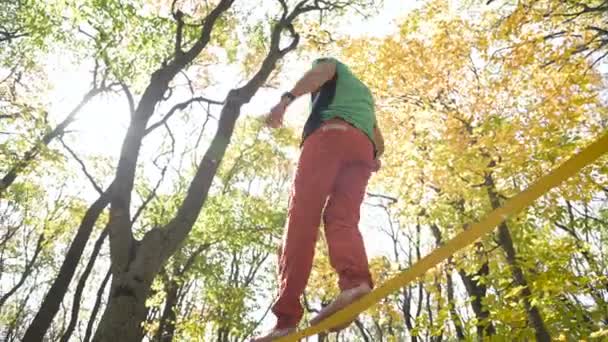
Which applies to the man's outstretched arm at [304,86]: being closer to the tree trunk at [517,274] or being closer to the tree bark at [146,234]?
the tree bark at [146,234]

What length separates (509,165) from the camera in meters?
5.49

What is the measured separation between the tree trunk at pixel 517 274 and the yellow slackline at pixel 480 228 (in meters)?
3.88

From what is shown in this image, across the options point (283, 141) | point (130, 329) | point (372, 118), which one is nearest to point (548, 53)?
point (372, 118)

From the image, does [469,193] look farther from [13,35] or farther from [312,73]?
[13,35]

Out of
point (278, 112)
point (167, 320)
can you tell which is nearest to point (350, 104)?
point (278, 112)

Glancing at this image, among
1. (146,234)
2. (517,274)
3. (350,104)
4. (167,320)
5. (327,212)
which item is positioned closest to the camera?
(327,212)

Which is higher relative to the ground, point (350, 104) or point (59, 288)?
point (59, 288)

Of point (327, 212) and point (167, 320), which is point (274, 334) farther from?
point (167, 320)

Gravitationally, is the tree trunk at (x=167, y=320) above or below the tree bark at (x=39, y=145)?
below

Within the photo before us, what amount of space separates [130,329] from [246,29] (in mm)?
8033

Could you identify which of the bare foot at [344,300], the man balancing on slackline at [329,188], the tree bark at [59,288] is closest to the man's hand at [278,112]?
the man balancing on slackline at [329,188]

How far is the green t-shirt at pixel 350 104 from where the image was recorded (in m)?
2.47

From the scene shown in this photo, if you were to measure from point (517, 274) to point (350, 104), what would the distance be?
454 centimetres

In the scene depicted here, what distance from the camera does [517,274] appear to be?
5.70m
